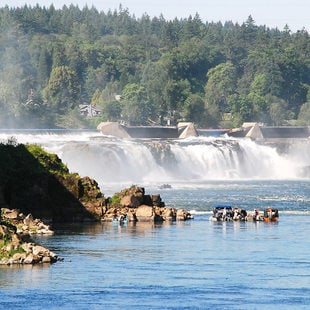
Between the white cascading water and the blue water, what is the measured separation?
65094 mm

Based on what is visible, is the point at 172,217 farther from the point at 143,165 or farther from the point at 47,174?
the point at 143,165

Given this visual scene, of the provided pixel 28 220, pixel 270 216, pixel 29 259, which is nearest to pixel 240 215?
pixel 270 216

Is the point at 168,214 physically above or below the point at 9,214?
above

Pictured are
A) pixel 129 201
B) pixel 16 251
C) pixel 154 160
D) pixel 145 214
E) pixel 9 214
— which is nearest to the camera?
pixel 16 251

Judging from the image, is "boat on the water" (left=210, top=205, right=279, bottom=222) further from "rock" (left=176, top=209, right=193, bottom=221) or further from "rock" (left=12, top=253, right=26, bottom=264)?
"rock" (left=12, top=253, right=26, bottom=264)

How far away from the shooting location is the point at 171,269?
7794cm

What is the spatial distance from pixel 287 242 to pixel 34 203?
1972 cm

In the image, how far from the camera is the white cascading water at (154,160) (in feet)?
574

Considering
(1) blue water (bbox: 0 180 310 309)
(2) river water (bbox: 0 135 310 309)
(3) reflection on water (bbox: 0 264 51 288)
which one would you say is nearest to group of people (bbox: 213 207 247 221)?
(1) blue water (bbox: 0 180 310 309)

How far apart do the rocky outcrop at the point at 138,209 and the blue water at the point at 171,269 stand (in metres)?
2.22

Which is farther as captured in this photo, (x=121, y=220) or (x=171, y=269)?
(x=121, y=220)

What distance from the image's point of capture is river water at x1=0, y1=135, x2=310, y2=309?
2662 inches

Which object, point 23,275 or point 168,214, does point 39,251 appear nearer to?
point 23,275

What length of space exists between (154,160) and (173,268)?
10570 centimetres
